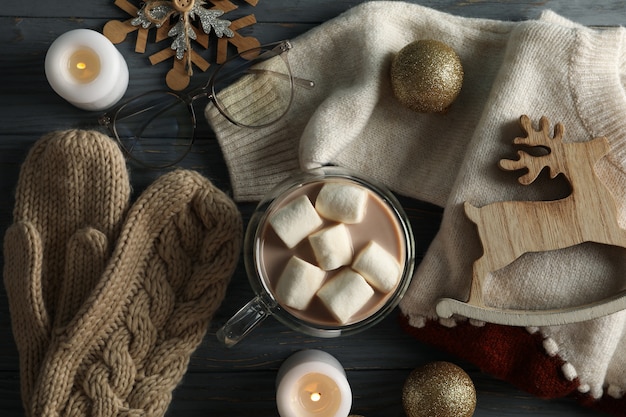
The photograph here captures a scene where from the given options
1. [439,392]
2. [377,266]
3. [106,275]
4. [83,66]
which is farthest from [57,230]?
[439,392]

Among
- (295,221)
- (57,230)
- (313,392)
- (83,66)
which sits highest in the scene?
(83,66)

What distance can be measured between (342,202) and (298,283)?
4.5 inches

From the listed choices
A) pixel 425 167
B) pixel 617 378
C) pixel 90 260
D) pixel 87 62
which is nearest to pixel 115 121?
pixel 87 62

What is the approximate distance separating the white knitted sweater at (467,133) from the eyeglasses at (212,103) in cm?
2

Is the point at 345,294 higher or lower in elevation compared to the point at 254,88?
lower

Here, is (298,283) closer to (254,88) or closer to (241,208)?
(241,208)

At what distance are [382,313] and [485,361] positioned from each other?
0.53 ft

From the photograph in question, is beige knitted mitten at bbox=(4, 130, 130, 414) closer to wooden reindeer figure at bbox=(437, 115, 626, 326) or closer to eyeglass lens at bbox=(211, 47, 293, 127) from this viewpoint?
eyeglass lens at bbox=(211, 47, 293, 127)

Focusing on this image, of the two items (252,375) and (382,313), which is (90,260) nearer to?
(252,375)

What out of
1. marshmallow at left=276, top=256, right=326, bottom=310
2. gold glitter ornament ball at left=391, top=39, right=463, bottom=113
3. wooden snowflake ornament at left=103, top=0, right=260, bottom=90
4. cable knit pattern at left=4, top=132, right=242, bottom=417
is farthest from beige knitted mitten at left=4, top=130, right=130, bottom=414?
gold glitter ornament ball at left=391, top=39, right=463, bottom=113

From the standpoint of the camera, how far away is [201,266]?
32.1 inches

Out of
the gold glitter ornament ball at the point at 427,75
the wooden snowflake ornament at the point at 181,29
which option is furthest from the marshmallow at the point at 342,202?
the wooden snowflake ornament at the point at 181,29

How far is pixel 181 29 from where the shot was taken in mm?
831

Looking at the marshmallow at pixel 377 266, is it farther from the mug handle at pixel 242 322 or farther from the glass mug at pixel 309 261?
the mug handle at pixel 242 322
